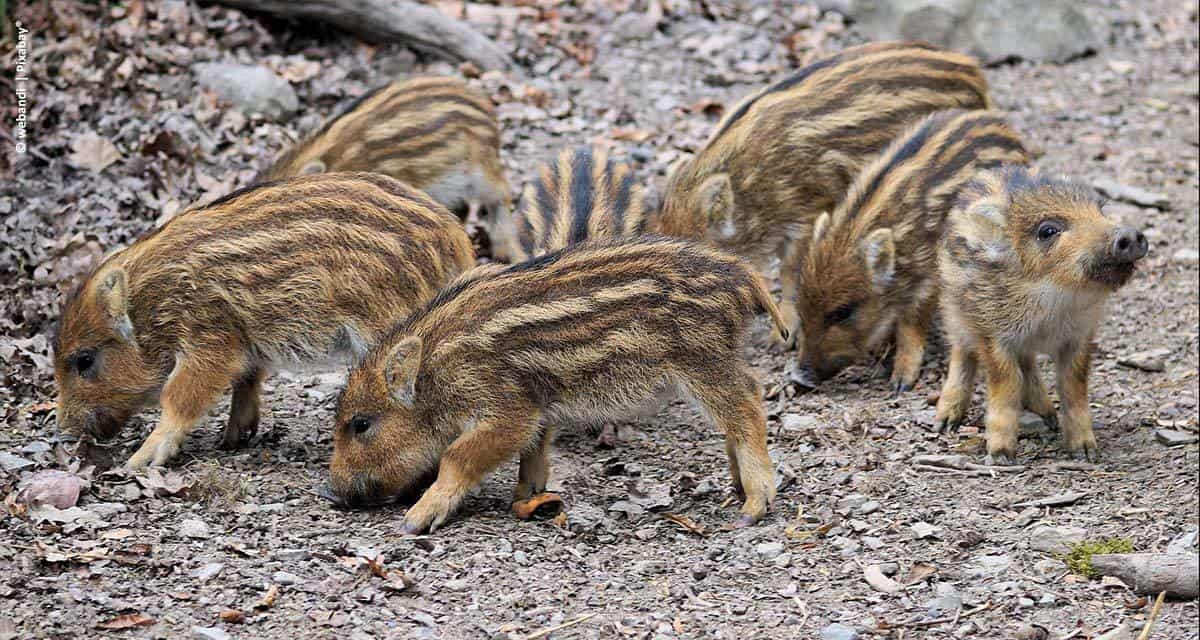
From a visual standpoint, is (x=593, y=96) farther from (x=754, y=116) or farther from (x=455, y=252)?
(x=455, y=252)

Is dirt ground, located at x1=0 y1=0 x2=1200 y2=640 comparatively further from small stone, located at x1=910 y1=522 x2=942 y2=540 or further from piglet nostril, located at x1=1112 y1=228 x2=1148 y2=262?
piglet nostril, located at x1=1112 y1=228 x2=1148 y2=262

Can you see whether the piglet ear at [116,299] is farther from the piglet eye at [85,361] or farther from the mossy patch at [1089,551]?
the mossy patch at [1089,551]

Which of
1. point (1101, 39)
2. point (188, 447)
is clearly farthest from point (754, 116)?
point (1101, 39)

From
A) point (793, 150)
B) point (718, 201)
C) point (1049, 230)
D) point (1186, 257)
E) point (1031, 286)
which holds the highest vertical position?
point (1049, 230)

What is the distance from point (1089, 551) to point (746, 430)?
4.12ft

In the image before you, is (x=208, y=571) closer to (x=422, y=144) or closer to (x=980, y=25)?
(x=422, y=144)

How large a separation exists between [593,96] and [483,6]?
1.41 metres

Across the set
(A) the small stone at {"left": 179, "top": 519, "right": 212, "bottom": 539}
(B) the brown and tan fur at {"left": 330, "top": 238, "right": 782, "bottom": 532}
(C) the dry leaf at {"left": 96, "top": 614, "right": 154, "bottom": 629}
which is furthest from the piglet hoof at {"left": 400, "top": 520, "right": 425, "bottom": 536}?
(C) the dry leaf at {"left": 96, "top": 614, "right": 154, "bottom": 629}

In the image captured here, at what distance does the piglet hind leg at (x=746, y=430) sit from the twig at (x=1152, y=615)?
1.37 meters

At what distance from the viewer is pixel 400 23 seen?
9523 millimetres

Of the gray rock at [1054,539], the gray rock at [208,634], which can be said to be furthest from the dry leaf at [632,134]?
the gray rock at [208,634]

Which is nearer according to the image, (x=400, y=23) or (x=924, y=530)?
(x=924, y=530)

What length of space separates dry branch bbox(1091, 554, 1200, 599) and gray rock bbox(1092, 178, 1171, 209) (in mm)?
4185

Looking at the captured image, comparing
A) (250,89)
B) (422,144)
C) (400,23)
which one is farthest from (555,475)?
(400,23)
